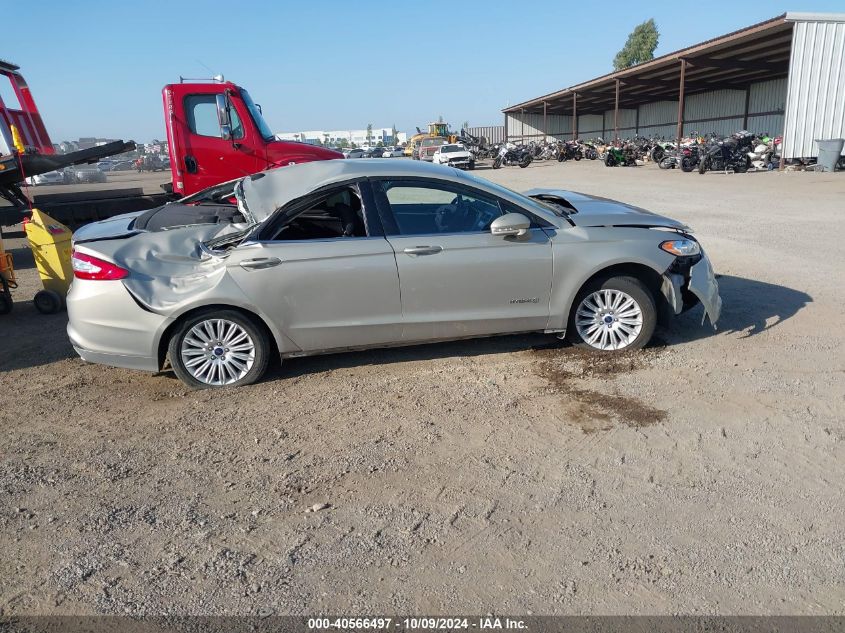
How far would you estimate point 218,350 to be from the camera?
15.3 feet

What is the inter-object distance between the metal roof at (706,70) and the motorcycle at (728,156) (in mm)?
3866

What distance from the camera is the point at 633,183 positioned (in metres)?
22.7

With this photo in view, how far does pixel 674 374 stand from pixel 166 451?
3525 millimetres

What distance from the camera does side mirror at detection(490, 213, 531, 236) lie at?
4.71 m

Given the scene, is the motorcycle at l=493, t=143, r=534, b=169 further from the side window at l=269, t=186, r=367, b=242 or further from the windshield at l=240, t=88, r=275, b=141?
the side window at l=269, t=186, r=367, b=242

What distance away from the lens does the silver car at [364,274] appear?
455 cm

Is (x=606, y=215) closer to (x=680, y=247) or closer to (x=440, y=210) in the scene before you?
(x=680, y=247)

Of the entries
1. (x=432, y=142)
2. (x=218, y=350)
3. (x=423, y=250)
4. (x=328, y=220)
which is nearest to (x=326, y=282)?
(x=328, y=220)

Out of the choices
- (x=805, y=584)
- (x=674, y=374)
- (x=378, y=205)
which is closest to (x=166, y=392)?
(x=378, y=205)

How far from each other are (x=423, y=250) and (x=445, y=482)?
6.18ft

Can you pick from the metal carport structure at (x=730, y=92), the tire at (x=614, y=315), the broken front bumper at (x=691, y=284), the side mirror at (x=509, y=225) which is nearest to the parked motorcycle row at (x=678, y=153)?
the metal carport structure at (x=730, y=92)

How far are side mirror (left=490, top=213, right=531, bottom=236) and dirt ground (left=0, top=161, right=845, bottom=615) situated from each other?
105 cm

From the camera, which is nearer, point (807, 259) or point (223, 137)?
point (807, 259)

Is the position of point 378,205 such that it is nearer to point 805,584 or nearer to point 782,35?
point 805,584
